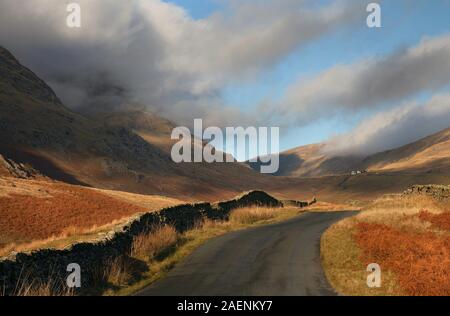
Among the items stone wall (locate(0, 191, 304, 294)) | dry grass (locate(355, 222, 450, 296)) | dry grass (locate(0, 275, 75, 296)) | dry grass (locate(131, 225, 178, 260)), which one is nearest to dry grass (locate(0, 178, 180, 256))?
stone wall (locate(0, 191, 304, 294))

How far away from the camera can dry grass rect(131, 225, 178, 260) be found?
1955cm

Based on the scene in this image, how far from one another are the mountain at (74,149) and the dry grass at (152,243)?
287 ft

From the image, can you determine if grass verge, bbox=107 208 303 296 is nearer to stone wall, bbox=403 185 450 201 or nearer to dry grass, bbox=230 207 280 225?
dry grass, bbox=230 207 280 225

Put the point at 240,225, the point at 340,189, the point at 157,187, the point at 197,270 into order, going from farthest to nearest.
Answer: the point at 340,189, the point at 157,187, the point at 240,225, the point at 197,270

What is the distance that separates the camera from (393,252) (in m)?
18.0

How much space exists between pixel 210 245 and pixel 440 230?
12.1m

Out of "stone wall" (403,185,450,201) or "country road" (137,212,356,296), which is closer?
"country road" (137,212,356,296)

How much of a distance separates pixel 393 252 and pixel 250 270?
19.5ft

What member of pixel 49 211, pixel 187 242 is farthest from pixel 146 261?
pixel 49 211

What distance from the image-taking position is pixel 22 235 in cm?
3397

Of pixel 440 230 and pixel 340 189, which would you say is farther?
pixel 340 189

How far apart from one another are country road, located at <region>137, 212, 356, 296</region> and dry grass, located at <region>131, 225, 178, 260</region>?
1.60 m

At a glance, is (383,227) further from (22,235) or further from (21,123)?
(21,123)
